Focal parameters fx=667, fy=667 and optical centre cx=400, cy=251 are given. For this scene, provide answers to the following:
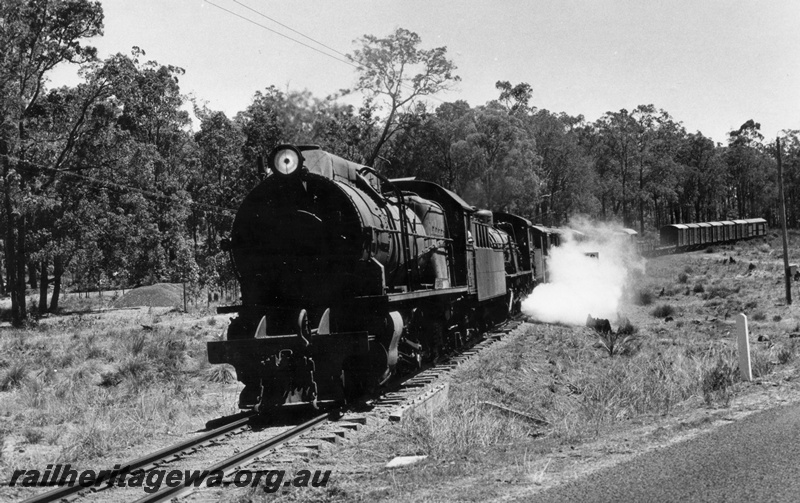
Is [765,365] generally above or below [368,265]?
below

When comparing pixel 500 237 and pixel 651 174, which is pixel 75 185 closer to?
pixel 500 237

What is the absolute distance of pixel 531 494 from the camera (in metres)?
5.59

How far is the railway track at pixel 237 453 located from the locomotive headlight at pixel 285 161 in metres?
3.68

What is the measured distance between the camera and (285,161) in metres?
10.2

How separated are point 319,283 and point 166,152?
42.6 meters

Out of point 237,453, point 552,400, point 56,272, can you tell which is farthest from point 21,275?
point 552,400

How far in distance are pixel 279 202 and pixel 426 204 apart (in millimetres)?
4056

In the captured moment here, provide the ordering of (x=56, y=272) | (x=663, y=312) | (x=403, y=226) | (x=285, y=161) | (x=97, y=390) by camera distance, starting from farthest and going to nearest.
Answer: (x=56, y=272) → (x=663, y=312) → (x=97, y=390) → (x=403, y=226) → (x=285, y=161)

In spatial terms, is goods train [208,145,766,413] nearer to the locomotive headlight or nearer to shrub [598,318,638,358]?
the locomotive headlight

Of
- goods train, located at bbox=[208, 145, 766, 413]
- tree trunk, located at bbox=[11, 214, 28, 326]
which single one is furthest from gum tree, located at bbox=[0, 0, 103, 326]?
goods train, located at bbox=[208, 145, 766, 413]

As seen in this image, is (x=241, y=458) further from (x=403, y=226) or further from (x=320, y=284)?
(x=403, y=226)

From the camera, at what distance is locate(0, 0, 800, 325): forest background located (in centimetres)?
3002

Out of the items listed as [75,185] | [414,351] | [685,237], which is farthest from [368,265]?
[685,237]

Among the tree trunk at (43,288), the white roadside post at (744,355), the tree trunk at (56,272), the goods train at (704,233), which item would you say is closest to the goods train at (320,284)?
the white roadside post at (744,355)
